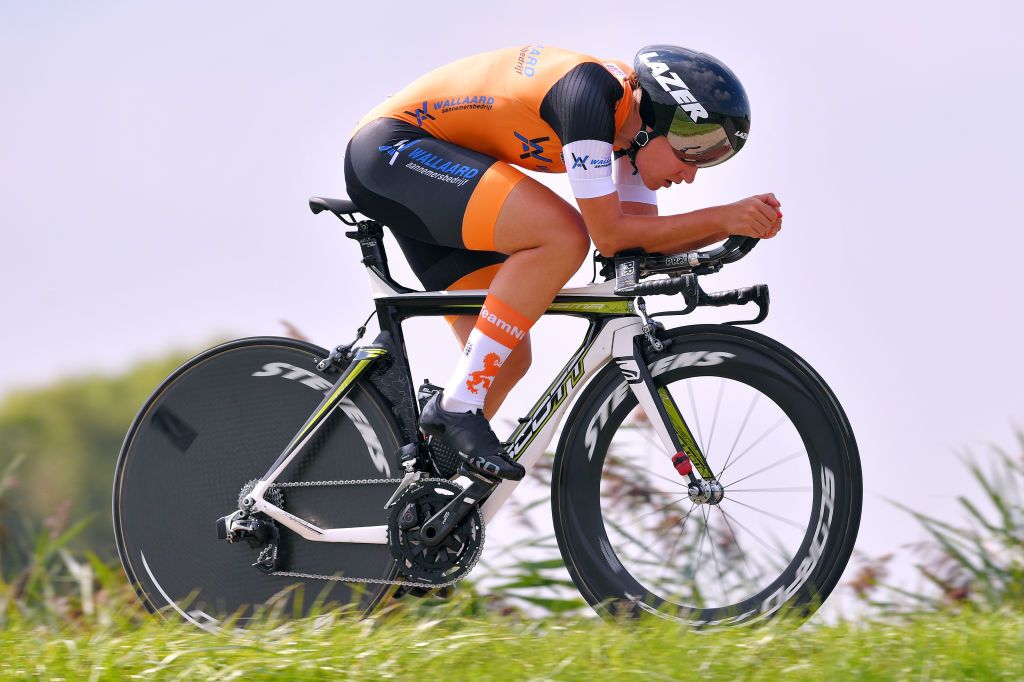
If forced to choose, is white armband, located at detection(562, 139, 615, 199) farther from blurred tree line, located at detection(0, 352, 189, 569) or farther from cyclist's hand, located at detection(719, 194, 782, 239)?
blurred tree line, located at detection(0, 352, 189, 569)

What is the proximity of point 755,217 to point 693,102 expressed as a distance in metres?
0.39

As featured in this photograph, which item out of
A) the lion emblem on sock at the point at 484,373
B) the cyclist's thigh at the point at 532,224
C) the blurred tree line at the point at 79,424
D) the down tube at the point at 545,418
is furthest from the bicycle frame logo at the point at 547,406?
the blurred tree line at the point at 79,424

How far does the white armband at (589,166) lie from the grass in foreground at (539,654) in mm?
1248

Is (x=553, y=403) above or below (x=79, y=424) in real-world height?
below

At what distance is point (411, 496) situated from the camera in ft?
11.7

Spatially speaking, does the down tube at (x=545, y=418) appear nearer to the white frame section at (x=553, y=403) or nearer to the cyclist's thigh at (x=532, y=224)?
the white frame section at (x=553, y=403)

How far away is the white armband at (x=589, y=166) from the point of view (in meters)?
3.25

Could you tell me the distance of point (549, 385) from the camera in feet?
11.9

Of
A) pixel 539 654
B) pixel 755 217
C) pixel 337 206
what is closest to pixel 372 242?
pixel 337 206

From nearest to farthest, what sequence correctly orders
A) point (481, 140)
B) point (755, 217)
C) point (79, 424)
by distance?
point (755, 217)
point (481, 140)
point (79, 424)

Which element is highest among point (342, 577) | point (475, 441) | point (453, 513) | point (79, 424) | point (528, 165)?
point (528, 165)

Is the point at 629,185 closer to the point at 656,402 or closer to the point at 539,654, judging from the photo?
the point at 656,402

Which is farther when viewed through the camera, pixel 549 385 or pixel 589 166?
pixel 549 385

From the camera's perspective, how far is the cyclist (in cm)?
329
